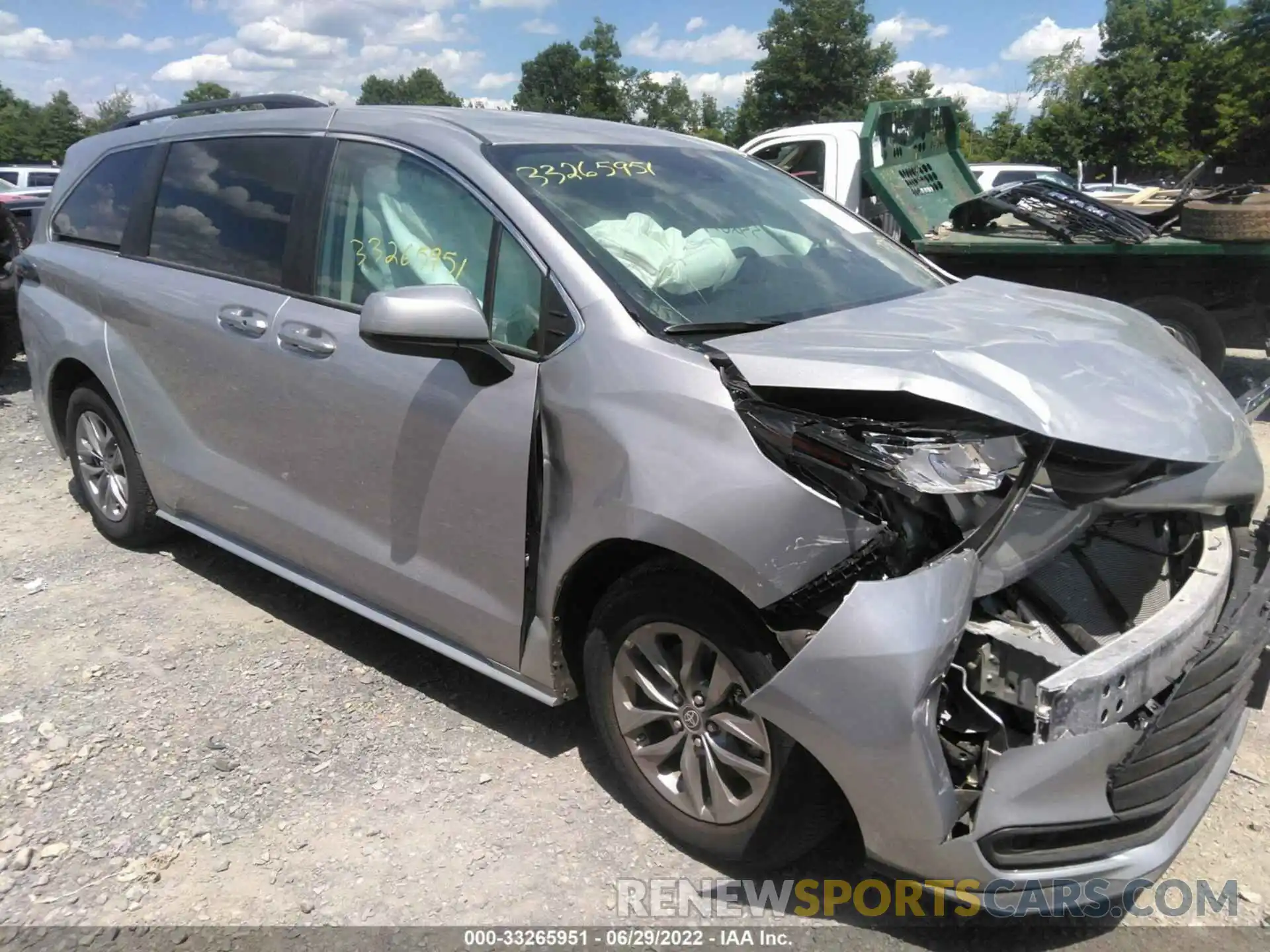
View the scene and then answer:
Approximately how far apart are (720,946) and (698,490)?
3.63 feet

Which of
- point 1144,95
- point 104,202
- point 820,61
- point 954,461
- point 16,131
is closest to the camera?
point 954,461

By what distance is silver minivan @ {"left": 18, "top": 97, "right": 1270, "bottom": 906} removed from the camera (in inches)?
80.7

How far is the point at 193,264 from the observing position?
3.84 m

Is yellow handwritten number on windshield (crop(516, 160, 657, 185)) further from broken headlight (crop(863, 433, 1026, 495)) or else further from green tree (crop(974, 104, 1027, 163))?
green tree (crop(974, 104, 1027, 163))

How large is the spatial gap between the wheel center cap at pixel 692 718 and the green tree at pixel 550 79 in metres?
79.2


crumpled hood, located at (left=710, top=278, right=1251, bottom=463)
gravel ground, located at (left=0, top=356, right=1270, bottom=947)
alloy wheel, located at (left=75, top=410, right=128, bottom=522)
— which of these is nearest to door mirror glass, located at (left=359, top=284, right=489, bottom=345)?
crumpled hood, located at (left=710, top=278, right=1251, bottom=463)

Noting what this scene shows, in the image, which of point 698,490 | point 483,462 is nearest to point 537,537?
point 483,462

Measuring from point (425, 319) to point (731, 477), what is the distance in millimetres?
930

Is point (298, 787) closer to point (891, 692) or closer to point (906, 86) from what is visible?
point (891, 692)

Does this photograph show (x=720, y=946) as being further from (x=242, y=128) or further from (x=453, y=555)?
(x=242, y=128)

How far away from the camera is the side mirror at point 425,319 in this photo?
8.43ft

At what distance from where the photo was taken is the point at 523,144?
10.1 feet

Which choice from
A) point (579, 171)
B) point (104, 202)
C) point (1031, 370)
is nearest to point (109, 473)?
point (104, 202)

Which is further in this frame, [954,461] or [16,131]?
[16,131]
